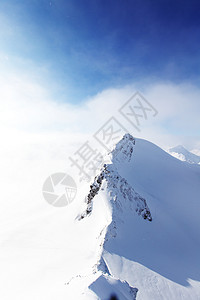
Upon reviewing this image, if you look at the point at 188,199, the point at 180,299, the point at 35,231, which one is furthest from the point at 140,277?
the point at 188,199

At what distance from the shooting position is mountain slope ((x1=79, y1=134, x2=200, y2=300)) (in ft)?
48.4

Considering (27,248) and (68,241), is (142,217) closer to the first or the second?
(68,241)

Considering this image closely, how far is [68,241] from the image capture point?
66.9 feet

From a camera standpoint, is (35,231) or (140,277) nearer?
(140,277)

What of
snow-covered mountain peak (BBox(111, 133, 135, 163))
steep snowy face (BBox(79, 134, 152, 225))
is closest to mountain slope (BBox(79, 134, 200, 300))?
steep snowy face (BBox(79, 134, 152, 225))

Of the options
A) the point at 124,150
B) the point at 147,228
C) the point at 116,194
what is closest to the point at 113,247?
the point at 147,228

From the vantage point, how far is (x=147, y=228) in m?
21.0

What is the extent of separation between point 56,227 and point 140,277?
1322 centimetres

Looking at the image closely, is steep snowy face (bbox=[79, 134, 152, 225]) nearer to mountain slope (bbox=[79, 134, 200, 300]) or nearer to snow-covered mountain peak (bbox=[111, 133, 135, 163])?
mountain slope (bbox=[79, 134, 200, 300])

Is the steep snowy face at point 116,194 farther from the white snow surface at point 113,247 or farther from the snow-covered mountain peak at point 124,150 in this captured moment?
the snow-covered mountain peak at point 124,150

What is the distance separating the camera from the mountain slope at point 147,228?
14750 mm

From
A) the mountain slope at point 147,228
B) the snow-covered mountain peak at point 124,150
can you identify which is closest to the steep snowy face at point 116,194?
the mountain slope at point 147,228

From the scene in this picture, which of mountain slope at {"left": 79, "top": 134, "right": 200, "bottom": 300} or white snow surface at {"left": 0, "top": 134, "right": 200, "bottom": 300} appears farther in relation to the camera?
mountain slope at {"left": 79, "top": 134, "right": 200, "bottom": 300}

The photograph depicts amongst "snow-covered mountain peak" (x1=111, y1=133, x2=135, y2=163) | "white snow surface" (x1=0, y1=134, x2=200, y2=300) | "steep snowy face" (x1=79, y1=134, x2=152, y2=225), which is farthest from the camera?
"snow-covered mountain peak" (x1=111, y1=133, x2=135, y2=163)
